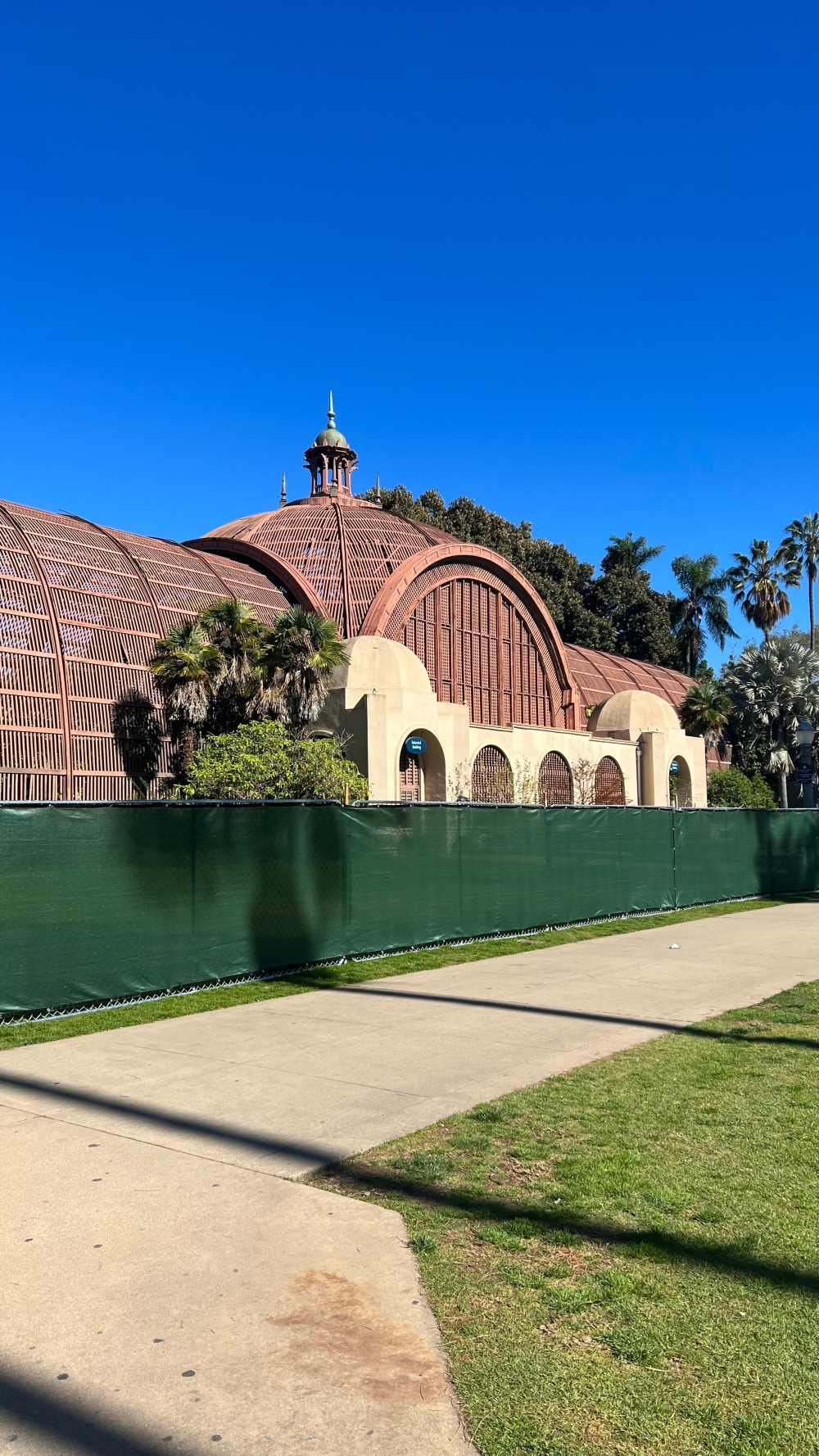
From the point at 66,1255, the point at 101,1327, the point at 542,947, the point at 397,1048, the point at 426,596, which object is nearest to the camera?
the point at 101,1327

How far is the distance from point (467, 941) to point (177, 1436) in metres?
11.6

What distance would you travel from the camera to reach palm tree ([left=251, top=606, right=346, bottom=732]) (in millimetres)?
23891

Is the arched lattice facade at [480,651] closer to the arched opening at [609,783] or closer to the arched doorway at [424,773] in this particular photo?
the arched opening at [609,783]

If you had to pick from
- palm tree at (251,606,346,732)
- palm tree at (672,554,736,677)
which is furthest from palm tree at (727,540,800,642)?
palm tree at (251,606,346,732)

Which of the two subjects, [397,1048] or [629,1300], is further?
[397,1048]

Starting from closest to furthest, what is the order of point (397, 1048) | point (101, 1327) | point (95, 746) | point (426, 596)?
1. point (101, 1327)
2. point (397, 1048)
3. point (95, 746)
4. point (426, 596)

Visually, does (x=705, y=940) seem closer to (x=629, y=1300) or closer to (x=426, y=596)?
(x=629, y=1300)

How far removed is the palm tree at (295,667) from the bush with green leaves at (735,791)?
23.4m

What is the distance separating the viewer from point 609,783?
37.5 meters

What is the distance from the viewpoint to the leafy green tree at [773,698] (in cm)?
4622

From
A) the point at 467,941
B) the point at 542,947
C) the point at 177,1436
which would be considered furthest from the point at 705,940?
the point at 177,1436

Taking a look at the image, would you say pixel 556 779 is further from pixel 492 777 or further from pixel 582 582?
pixel 582 582

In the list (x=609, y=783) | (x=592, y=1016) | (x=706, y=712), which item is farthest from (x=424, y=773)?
(x=706, y=712)

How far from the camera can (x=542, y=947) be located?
1463 centimetres
